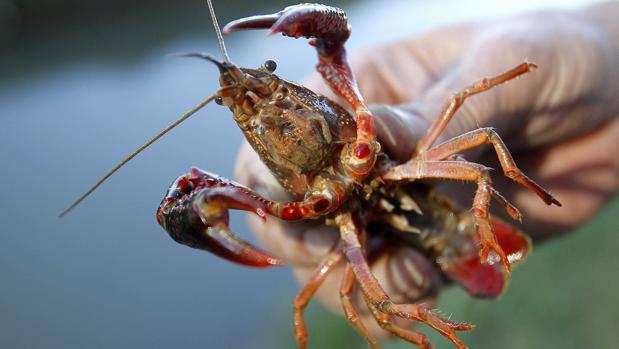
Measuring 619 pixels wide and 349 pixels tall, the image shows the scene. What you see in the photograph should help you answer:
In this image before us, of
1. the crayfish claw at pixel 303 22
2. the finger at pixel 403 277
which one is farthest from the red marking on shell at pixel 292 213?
the finger at pixel 403 277

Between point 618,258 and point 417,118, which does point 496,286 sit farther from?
point 618,258

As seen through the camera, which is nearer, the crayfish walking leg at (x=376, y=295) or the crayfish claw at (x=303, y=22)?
the crayfish claw at (x=303, y=22)

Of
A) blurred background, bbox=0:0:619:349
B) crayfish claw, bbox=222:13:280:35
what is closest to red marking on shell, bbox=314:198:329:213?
crayfish claw, bbox=222:13:280:35

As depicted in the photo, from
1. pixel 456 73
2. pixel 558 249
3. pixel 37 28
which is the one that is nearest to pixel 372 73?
pixel 456 73

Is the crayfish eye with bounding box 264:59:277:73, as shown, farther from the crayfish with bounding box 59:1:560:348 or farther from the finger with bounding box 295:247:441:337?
the finger with bounding box 295:247:441:337

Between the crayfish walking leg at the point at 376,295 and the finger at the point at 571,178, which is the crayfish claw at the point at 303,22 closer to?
the crayfish walking leg at the point at 376,295

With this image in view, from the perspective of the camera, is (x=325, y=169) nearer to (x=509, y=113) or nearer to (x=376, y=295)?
(x=376, y=295)

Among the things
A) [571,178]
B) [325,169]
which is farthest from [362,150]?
[571,178]
